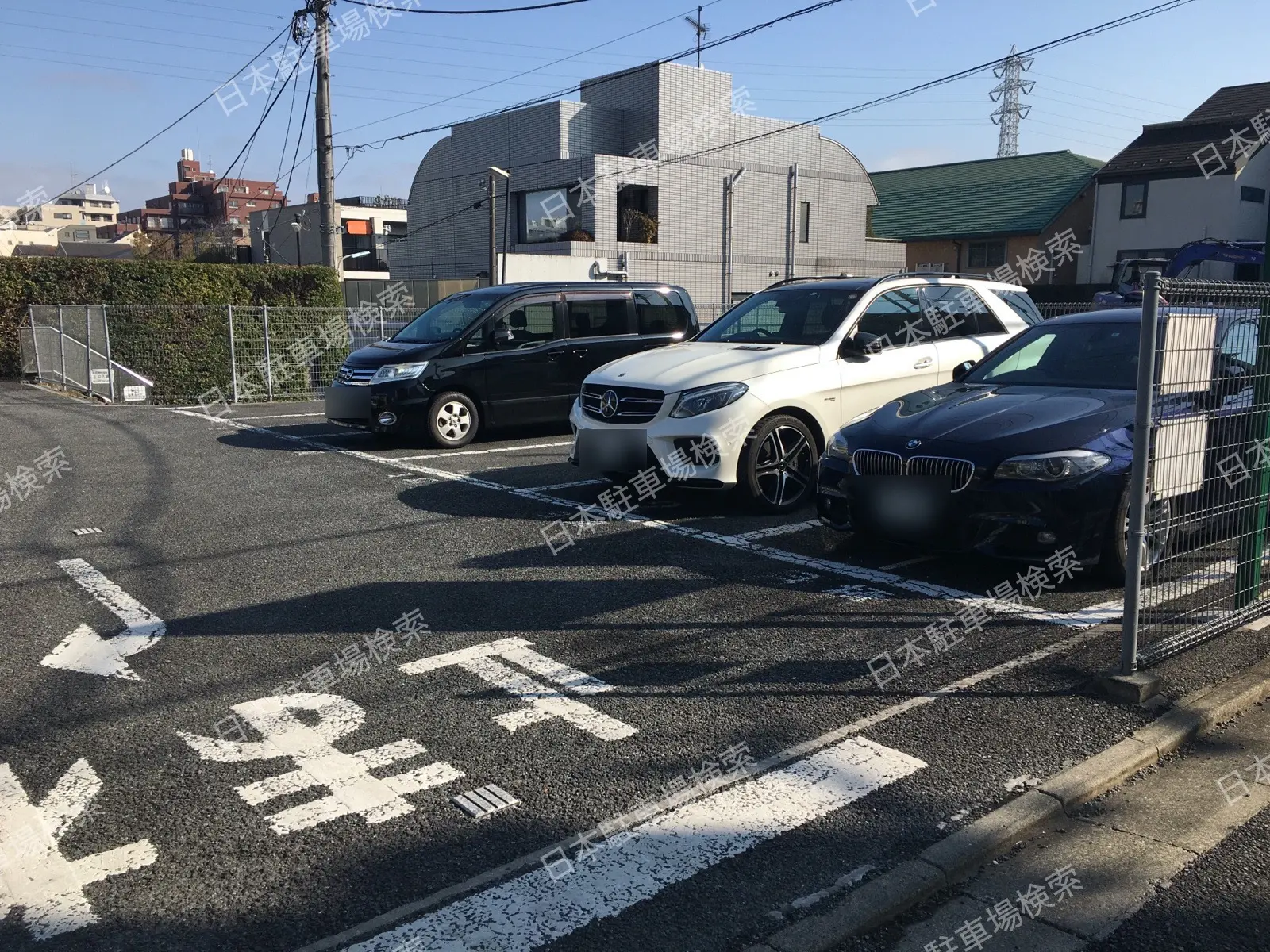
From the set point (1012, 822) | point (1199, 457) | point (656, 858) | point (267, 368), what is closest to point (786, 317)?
point (1199, 457)

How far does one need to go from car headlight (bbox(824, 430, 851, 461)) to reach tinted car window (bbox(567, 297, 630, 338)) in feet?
19.1

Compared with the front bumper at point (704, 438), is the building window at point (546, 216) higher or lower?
higher

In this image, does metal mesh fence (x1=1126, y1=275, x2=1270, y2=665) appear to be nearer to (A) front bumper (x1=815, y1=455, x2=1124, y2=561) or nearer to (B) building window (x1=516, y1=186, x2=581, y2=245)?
(A) front bumper (x1=815, y1=455, x2=1124, y2=561)

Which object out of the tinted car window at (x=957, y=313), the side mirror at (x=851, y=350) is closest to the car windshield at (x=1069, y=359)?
the side mirror at (x=851, y=350)

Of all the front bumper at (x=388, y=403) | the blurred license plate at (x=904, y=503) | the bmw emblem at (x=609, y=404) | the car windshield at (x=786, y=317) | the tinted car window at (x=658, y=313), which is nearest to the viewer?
the blurred license plate at (x=904, y=503)

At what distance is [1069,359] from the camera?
679 cm

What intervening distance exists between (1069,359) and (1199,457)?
218 cm

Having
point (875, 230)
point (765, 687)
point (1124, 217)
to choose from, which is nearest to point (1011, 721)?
point (765, 687)

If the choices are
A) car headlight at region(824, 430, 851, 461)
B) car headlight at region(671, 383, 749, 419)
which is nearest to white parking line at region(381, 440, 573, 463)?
car headlight at region(671, 383, 749, 419)

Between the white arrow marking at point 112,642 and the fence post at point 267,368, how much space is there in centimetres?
1189

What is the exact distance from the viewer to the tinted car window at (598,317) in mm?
12039

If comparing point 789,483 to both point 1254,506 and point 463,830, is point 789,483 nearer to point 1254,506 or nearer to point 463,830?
point 1254,506

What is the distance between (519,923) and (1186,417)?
3654 millimetres

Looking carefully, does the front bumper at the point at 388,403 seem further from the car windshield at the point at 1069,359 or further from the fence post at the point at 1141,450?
the fence post at the point at 1141,450
